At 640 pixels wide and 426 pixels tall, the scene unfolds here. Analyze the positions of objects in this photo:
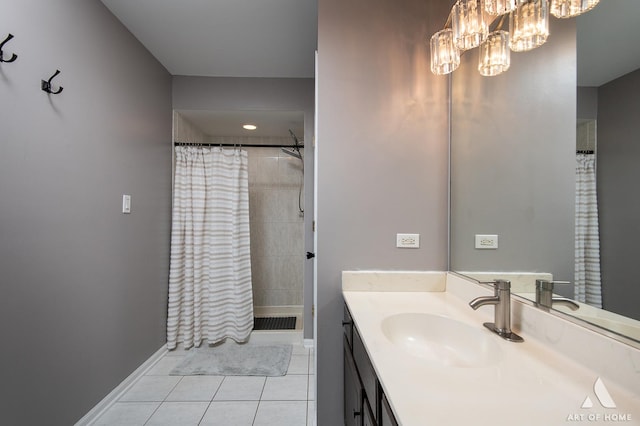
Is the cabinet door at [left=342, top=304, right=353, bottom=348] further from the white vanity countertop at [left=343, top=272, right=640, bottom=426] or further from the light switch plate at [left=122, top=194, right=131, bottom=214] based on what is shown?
the light switch plate at [left=122, top=194, right=131, bottom=214]

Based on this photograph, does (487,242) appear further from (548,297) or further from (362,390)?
(362,390)

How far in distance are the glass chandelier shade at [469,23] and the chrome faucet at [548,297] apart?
0.96m

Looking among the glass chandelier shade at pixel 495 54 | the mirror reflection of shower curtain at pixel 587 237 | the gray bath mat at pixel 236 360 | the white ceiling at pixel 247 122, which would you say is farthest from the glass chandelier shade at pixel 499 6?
the gray bath mat at pixel 236 360

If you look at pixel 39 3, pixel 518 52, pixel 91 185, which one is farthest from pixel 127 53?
pixel 518 52

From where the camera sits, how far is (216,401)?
1.71m

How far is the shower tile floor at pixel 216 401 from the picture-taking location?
61.1 inches

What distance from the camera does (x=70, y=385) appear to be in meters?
1.39

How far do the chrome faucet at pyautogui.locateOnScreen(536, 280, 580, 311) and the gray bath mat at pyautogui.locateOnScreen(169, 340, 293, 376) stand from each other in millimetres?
1847

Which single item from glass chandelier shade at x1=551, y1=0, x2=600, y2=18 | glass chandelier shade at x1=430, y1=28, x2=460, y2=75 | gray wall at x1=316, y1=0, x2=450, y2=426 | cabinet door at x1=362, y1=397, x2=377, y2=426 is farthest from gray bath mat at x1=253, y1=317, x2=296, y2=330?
glass chandelier shade at x1=551, y1=0, x2=600, y2=18

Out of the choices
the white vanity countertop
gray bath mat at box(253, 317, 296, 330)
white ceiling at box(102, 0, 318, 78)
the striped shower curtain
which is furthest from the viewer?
gray bath mat at box(253, 317, 296, 330)

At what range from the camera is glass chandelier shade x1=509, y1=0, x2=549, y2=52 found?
32.2 inches

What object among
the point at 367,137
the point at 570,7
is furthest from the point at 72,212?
the point at 570,7

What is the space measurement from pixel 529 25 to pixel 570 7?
122mm

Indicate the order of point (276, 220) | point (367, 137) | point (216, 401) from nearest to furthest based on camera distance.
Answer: point (367, 137)
point (216, 401)
point (276, 220)
